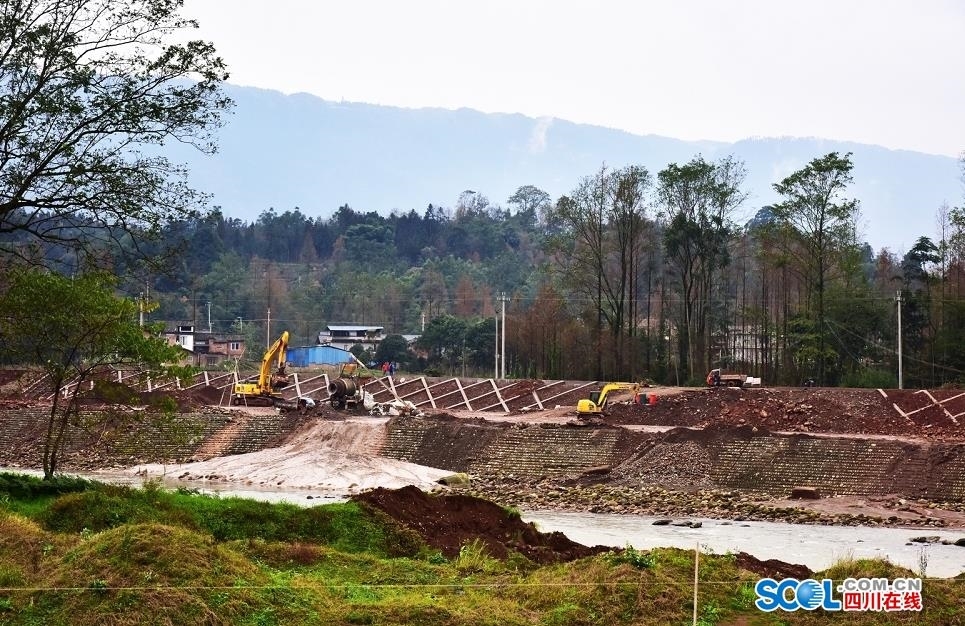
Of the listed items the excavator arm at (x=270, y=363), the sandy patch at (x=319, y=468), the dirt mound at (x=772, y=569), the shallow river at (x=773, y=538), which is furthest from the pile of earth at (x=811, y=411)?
the dirt mound at (x=772, y=569)

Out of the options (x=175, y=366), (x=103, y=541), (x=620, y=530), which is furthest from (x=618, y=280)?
(x=103, y=541)

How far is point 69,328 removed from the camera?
70.6ft

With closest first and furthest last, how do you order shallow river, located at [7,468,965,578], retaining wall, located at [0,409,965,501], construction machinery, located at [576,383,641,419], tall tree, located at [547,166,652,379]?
shallow river, located at [7,468,965,578] < retaining wall, located at [0,409,965,501] < construction machinery, located at [576,383,641,419] < tall tree, located at [547,166,652,379]

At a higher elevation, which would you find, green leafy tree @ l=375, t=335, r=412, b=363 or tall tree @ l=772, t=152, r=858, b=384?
tall tree @ l=772, t=152, r=858, b=384

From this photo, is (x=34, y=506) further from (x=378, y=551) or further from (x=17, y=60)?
(x=17, y=60)

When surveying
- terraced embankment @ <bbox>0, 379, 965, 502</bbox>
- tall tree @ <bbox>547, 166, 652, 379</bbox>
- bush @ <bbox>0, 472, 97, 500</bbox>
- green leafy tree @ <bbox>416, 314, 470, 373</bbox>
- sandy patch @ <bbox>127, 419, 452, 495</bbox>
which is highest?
tall tree @ <bbox>547, 166, 652, 379</bbox>

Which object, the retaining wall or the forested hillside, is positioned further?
the forested hillside

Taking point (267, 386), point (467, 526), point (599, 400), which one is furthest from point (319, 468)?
point (467, 526)

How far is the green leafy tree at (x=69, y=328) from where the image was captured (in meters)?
20.7

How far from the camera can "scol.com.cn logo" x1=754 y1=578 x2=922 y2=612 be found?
42.0 ft

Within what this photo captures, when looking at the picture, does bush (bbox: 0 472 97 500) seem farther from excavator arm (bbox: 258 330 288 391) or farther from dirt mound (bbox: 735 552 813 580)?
excavator arm (bbox: 258 330 288 391)

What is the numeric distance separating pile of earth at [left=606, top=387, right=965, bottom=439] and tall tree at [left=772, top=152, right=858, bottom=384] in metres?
10.9

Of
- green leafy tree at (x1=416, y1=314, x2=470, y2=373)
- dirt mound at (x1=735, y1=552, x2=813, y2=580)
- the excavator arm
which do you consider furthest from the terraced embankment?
green leafy tree at (x1=416, y1=314, x2=470, y2=373)

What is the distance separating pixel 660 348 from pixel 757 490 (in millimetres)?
30473
